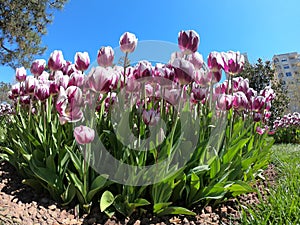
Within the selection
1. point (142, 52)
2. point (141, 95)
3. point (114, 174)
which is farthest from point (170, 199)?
point (142, 52)

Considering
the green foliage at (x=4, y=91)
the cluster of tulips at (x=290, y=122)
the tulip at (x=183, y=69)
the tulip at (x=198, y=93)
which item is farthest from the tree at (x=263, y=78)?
the tulip at (x=183, y=69)

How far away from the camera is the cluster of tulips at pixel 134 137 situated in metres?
1.56

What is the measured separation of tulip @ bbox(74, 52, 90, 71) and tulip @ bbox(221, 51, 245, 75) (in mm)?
854

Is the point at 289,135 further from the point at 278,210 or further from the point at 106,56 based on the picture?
the point at 106,56

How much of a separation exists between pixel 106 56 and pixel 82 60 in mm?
175

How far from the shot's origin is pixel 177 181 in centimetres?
169

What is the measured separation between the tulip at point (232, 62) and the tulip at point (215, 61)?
0.03 meters

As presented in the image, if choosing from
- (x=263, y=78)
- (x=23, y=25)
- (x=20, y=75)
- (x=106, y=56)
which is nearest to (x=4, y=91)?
(x=23, y=25)

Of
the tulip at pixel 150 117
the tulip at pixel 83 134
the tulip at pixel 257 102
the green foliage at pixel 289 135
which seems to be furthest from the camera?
the green foliage at pixel 289 135

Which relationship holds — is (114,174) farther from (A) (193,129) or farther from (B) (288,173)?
(B) (288,173)

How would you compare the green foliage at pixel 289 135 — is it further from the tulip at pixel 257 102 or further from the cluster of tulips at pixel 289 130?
the tulip at pixel 257 102

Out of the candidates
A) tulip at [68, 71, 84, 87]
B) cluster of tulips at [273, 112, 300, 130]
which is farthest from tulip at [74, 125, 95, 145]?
cluster of tulips at [273, 112, 300, 130]

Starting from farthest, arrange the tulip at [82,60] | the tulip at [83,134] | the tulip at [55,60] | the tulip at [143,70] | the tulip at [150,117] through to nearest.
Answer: the tulip at [55,60], the tulip at [82,60], the tulip at [143,70], the tulip at [150,117], the tulip at [83,134]

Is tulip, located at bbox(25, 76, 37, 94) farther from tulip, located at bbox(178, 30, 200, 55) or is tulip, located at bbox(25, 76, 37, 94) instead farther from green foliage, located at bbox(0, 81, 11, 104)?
green foliage, located at bbox(0, 81, 11, 104)
